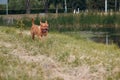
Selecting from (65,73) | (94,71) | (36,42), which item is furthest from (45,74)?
(36,42)

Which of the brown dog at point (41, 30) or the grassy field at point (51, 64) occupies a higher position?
the brown dog at point (41, 30)

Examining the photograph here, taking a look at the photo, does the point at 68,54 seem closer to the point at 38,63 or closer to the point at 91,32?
the point at 38,63

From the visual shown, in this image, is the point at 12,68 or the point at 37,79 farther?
the point at 12,68

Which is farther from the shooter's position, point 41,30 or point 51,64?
point 41,30

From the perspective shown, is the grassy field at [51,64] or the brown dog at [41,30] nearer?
the grassy field at [51,64]

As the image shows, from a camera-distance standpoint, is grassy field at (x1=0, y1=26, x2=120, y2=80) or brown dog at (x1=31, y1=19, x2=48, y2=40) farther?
brown dog at (x1=31, y1=19, x2=48, y2=40)

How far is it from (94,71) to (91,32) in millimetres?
15622

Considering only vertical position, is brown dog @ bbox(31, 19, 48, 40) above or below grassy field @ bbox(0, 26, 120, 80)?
above

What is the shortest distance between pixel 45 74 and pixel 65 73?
0.47 m

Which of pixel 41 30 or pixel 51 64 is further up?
pixel 41 30

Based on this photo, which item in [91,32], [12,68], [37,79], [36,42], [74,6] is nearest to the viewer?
[37,79]

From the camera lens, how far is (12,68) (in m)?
7.76

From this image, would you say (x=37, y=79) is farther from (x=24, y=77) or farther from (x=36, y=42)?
(x=36, y=42)

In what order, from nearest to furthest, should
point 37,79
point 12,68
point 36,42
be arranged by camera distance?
point 37,79 → point 12,68 → point 36,42
